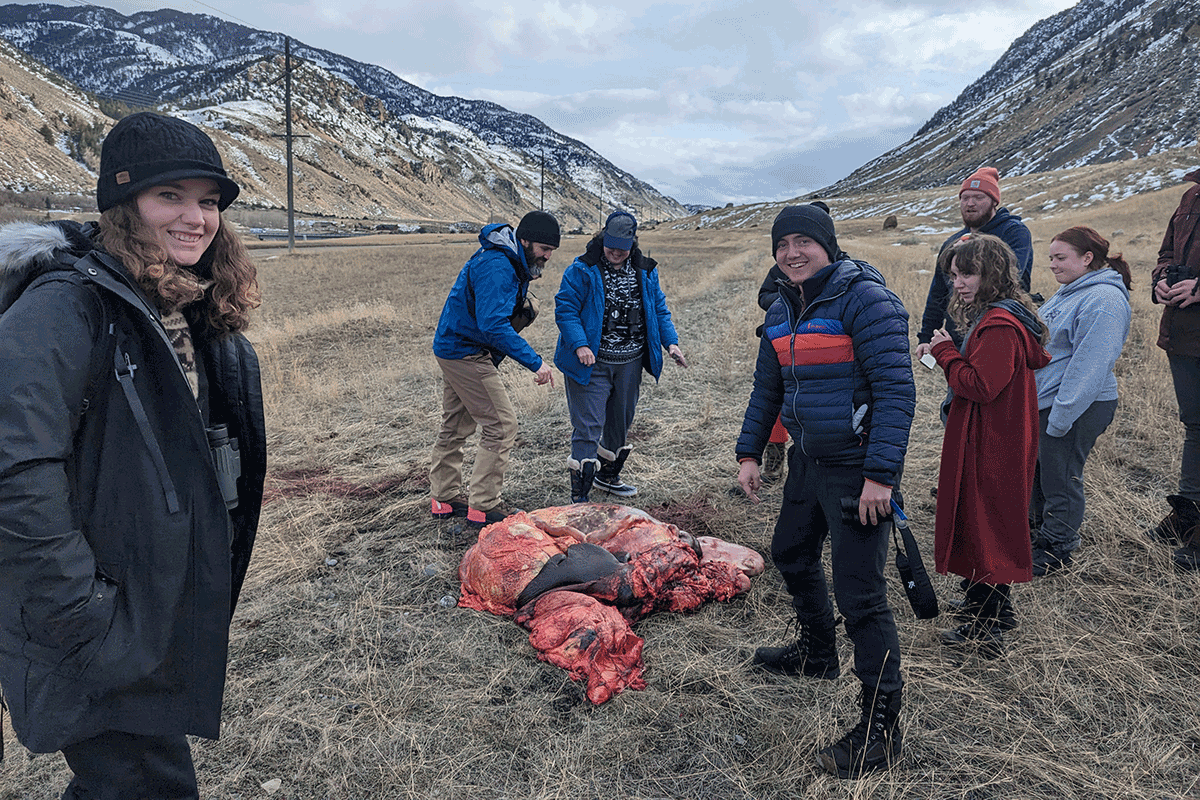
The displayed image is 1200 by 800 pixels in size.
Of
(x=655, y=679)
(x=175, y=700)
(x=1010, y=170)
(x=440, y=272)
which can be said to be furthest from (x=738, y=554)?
(x=1010, y=170)

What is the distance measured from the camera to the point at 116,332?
1.46 metres

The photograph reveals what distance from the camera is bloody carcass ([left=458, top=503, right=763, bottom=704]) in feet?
9.20

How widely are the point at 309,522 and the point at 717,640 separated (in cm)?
292

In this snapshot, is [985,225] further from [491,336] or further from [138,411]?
[138,411]

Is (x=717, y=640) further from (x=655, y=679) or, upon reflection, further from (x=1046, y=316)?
(x=1046, y=316)

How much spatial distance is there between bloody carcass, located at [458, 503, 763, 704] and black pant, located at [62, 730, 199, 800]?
4.87 feet

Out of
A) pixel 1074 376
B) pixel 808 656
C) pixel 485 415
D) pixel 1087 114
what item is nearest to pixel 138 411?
pixel 808 656

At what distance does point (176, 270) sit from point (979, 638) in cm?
353

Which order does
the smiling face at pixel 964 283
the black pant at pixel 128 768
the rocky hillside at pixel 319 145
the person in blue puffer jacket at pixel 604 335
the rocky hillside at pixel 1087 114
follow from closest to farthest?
the black pant at pixel 128 768 → the smiling face at pixel 964 283 → the person in blue puffer jacket at pixel 604 335 → the rocky hillside at pixel 1087 114 → the rocky hillside at pixel 319 145

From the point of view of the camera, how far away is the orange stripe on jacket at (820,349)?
2.21m

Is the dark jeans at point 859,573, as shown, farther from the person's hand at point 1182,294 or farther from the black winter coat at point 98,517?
the person's hand at point 1182,294

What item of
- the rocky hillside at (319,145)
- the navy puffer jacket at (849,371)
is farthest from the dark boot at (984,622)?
the rocky hillside at (319,145)

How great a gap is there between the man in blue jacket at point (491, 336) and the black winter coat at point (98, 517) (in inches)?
96.7

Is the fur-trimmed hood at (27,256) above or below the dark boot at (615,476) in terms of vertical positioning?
above
